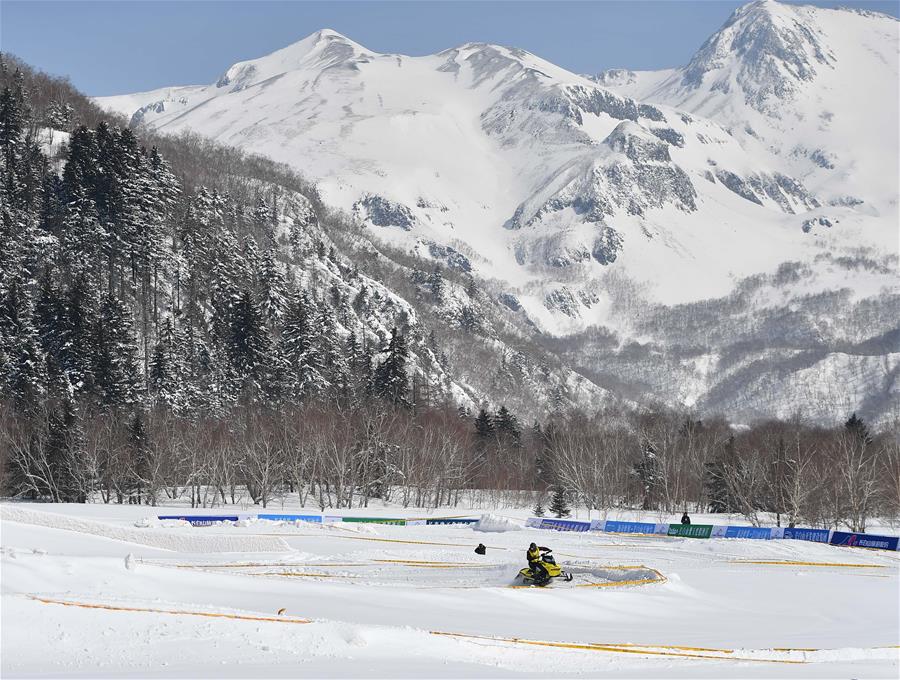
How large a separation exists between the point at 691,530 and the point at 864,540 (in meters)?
8.90

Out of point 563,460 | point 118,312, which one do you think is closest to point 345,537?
point 563,460

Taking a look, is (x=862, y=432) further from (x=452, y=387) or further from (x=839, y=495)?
(x=452, y=387)

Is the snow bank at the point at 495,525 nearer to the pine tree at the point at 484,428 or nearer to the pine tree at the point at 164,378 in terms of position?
the pine tree at the point at 164,378

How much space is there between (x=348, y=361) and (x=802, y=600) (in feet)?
281

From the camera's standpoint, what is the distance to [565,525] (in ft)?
175

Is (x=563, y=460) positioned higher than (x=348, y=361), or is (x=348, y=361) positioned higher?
(x=348, y=361)

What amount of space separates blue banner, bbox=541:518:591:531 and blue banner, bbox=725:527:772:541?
843 centimetres

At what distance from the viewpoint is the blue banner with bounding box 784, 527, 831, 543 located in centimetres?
4456

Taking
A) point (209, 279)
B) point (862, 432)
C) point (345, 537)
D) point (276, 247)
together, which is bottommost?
point (345, 537)

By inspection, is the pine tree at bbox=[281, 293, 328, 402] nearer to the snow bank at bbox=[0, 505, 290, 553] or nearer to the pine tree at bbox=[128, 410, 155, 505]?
the pine tree at bbox=[128, 410, 155, 505]

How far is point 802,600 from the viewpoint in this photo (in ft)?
91.7

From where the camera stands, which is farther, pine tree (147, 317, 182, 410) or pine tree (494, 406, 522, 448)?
pine tree (494, 406, 522, 448)

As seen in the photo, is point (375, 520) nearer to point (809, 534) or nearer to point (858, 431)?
point (809, 534)

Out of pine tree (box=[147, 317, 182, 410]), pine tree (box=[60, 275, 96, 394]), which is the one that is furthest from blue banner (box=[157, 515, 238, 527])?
pine tree (box=[147, 317, 182, 410])
